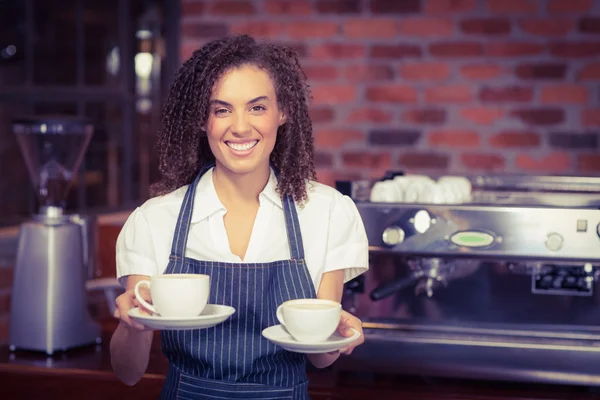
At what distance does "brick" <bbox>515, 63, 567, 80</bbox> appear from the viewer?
2168 mm

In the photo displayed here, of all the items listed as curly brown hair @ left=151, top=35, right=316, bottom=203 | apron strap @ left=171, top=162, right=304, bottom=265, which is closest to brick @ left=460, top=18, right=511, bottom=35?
curly brown hair @ left=151, top=35, right=316, bottom=203

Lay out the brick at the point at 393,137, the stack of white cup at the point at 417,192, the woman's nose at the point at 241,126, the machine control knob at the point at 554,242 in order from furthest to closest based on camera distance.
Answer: the brick at the point at 393,137, the stack of white cup at the point at 417,192, the machine control knob at the point at 554,242, the woman's nose at the point at 241,126

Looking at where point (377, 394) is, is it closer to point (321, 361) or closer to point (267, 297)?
point (321, 361)

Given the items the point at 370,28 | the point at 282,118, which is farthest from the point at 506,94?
the point at 282,118

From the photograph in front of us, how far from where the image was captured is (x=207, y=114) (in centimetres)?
124

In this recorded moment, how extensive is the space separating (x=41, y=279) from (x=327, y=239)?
0.75m

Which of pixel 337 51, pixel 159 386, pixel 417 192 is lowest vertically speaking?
pixel 159 386

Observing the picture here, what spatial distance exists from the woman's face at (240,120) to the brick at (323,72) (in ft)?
3.49

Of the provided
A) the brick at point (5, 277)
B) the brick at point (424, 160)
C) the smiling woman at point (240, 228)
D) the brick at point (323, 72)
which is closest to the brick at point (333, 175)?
the brick at point (424, 160)

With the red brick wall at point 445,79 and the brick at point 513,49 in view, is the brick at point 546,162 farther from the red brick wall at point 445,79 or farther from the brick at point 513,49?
the brick at point 513,49

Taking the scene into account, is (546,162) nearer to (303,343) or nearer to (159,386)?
(159,386)

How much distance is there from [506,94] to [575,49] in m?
0.21

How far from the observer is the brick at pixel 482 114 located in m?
2.20

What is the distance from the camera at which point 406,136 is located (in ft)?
7.38
